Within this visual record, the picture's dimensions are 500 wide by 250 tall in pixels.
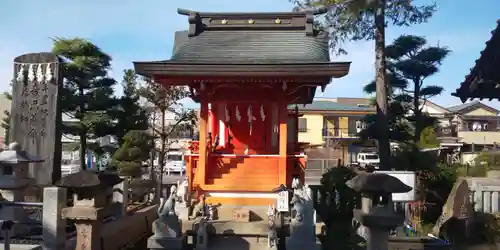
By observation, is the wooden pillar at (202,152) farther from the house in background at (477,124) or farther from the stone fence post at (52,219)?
the house in background at (477,124)

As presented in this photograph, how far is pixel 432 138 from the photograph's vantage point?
19.6 meters

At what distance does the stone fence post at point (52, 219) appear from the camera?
7.82m

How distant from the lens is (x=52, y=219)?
7.83 m

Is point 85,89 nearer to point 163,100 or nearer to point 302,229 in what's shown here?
point 163,100

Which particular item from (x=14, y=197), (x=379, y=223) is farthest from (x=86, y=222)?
(x=379, y=223)

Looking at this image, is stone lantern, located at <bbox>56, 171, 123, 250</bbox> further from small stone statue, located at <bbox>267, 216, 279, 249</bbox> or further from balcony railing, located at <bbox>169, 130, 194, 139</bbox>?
balcony railing, located at <bbox>169, 130, 194, 139</bbox>

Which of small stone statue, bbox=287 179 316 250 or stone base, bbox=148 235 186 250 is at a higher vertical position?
small stone statue, bbox=287 179 316 250

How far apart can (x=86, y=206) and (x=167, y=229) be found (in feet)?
5.26

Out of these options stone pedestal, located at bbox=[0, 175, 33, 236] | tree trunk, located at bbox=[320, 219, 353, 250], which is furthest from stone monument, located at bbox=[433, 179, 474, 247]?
stone pedestal, located at bbox=[0, 175, 33, 236]

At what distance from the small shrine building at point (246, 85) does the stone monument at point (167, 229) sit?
8.46 feet

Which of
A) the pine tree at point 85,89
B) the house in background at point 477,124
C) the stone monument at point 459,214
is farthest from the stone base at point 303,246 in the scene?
the house in background at point 477,124

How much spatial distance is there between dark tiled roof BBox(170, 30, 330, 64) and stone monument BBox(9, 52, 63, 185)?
4.17 m

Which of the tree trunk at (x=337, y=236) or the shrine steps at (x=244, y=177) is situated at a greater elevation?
the shrine steps at (x=244, y=177)

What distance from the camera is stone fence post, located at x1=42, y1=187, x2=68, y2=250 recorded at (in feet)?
25.7
